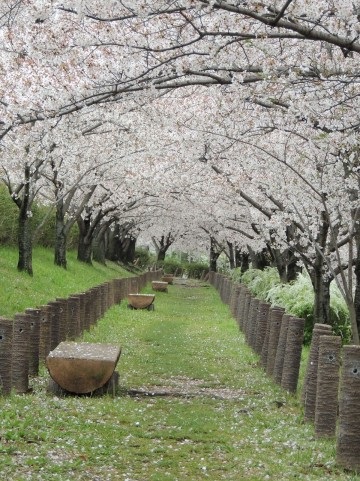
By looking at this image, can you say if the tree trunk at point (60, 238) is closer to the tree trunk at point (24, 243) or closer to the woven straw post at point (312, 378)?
the tree trunk at point (24, 243)

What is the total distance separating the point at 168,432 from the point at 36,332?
11.9 feet

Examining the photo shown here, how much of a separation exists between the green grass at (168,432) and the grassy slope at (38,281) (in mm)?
3875

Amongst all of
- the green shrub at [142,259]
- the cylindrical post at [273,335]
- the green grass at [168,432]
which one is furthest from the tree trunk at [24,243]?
the green shrub at [142,259]

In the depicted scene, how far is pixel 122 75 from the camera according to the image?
32.6 ft

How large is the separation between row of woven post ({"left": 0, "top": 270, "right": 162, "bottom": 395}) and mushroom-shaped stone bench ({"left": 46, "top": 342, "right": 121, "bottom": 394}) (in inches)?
16.9

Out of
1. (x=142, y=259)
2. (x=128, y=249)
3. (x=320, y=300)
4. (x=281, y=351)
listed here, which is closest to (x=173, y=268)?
(x=142, y=259)

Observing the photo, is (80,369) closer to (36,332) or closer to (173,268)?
(36,332)

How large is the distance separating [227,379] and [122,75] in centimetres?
631

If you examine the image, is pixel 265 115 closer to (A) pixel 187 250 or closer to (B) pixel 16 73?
(B) pixel 16 73

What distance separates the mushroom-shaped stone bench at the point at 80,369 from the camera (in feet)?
33.8

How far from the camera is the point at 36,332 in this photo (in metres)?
11.6

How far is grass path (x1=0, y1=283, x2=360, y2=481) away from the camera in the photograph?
23.7 ft

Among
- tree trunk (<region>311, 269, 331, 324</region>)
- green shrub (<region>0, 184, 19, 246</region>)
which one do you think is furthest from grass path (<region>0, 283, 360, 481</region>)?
green shrub (<region>0, 184, 19, 246</region>)

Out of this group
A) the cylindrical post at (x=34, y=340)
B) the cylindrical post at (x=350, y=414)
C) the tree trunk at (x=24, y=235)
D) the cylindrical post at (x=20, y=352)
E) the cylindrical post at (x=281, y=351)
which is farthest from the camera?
the tree trunk at (x=24, y=235)
